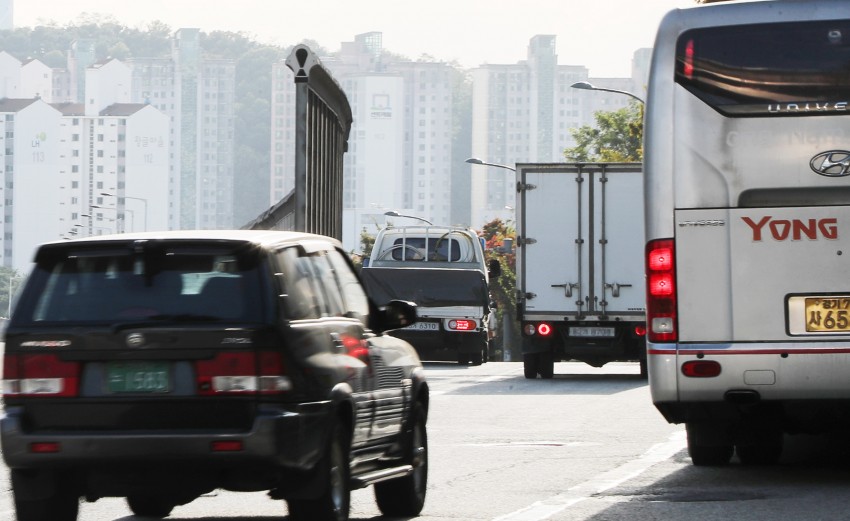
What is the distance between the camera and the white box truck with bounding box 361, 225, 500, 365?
31234mm

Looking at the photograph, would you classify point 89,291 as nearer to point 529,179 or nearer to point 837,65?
point 837,65

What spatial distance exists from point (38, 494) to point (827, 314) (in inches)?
186

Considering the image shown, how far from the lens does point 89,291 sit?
763cm

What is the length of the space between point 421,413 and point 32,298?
281cm

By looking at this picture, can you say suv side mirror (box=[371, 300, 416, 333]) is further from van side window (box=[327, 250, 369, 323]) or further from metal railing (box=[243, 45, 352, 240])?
metal railing (box=[243, 45, 352, 240])

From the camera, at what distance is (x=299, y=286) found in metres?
7.97

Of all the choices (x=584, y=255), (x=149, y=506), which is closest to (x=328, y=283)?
(x=149, y=506)

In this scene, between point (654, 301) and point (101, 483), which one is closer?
point (101, 483)

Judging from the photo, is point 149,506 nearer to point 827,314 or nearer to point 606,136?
point 827,314

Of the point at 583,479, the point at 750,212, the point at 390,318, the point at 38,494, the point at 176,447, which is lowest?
the point at 583,479

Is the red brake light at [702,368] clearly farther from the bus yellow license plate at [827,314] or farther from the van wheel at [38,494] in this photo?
the van wheel at [38,494]

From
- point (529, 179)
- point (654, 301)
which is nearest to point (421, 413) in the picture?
point (654, 301)

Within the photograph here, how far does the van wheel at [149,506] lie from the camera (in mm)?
9492

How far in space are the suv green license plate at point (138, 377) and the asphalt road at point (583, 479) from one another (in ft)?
6.60
